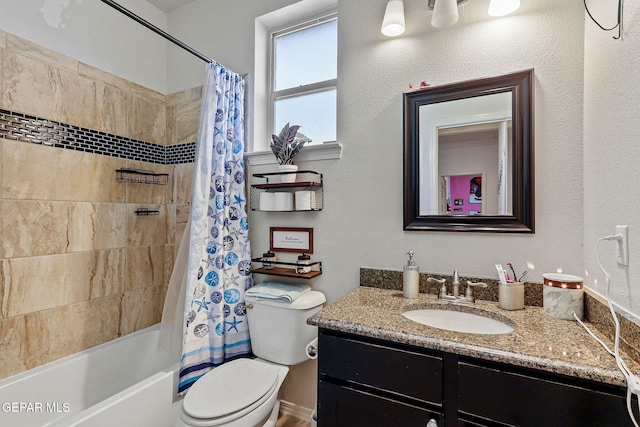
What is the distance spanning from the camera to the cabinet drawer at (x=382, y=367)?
38.0 inches

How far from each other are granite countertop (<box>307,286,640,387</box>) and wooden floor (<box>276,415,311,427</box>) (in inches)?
39.0

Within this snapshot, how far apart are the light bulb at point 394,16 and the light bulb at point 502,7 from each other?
1.27 feet

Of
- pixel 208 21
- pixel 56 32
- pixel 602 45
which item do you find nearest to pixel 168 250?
pixel 56 32

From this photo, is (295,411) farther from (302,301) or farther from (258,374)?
(302,301)

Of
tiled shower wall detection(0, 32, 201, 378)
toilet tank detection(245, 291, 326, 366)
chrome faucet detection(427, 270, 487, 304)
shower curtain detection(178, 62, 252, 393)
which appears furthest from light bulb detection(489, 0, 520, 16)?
tiled shower wall detection(0, 32, 201, 378)

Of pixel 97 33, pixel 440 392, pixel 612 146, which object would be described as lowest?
pixel 440 392

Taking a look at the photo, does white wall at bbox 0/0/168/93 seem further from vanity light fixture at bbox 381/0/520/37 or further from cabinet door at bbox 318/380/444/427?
cabinet door at bbox 318/380/444/427

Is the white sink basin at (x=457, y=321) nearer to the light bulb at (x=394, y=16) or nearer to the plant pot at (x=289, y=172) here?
the plant pot at (x=289, y=172)

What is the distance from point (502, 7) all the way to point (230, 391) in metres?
2.09

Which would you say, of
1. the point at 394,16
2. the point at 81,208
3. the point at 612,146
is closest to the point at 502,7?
the point at 394,16

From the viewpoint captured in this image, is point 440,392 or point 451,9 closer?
point 440,392

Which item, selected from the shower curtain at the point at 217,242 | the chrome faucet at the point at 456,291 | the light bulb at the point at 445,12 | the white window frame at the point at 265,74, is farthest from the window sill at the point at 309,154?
the chrome faucet at the point at 456,291

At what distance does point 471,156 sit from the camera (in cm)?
141

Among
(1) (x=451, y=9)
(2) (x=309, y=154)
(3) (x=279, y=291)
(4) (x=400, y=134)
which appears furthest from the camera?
(2) (x=309, y=154)
